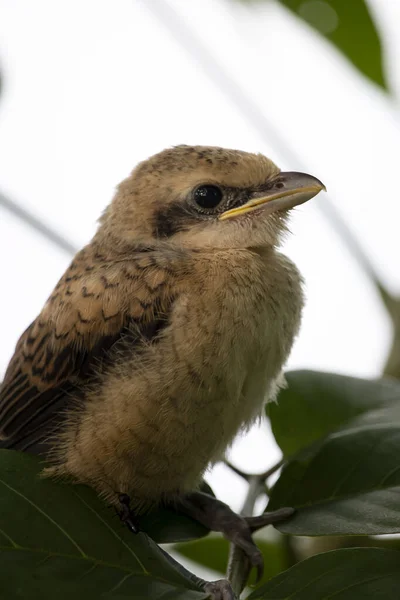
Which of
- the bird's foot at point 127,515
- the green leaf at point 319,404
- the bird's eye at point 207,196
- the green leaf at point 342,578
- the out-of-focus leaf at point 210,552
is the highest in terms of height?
the bird's eye at point 207,196

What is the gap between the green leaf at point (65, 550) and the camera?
1320 millimetres

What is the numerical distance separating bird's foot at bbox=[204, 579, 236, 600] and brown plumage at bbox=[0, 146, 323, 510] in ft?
1.24

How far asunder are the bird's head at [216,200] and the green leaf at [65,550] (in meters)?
0.81

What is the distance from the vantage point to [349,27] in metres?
2.30

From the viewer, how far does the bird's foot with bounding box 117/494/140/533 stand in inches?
61.1

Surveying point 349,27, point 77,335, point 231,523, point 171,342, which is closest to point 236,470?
point 231,523

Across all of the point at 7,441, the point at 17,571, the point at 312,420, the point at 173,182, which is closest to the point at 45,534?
the point at 17,571

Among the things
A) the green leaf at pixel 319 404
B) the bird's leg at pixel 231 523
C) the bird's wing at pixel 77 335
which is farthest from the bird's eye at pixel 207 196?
the bird's leg at pixel 231 523

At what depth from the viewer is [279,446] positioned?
76.9 inches

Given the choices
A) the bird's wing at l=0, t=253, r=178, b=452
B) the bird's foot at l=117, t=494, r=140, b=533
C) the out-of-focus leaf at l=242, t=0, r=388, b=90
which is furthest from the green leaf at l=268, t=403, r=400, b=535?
the out-of-focus leaf at l=242, t=0, r=388, b=90

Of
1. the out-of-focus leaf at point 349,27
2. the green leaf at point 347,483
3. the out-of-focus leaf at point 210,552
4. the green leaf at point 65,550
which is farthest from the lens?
the out-of-focus leaf at point 210,552

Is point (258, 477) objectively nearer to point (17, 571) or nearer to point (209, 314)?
point (209, 314)

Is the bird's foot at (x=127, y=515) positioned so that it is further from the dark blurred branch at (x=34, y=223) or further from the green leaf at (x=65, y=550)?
the dark blurred branch at (x=34, y=223)

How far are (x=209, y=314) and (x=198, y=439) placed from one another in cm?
28
